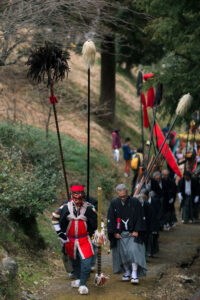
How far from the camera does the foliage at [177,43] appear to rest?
9195mm

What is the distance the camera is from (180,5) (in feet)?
28.0

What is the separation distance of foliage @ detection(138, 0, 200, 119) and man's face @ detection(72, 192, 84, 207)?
11.4ft

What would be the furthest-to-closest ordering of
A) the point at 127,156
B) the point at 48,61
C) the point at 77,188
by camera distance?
the point at 127,156 < the point at 48,61 < the point at 77,188

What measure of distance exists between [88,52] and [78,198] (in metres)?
2.44

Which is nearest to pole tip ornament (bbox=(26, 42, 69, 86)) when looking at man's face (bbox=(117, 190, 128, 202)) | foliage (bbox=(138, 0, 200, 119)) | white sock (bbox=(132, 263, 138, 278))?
foliage (bbox=(138, 0, 200, 119))

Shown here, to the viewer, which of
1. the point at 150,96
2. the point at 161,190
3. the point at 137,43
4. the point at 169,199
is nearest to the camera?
the point at 150,96

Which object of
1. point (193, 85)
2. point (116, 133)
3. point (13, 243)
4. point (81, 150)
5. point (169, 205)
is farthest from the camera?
point (116, 133)

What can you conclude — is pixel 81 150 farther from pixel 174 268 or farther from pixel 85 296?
pixel 85 296

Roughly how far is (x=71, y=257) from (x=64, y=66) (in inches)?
125

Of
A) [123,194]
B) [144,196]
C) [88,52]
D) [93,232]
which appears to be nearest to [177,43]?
[88,52]

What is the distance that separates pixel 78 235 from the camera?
8281mm

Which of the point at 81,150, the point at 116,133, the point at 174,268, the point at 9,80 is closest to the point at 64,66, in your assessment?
the point at 174,268

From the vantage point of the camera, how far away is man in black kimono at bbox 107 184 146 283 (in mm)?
8633

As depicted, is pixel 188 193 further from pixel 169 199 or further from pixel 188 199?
pixel 169 199
